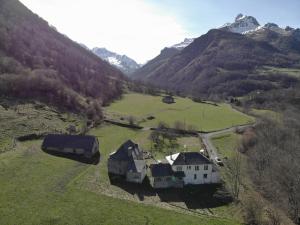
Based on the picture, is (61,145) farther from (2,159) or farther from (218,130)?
(218,130)

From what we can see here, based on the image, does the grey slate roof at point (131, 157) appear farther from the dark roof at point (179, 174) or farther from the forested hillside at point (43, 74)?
the forested hillside at point (43, 74)

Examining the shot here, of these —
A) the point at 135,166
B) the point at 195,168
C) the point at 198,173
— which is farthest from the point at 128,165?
the point at 198,173

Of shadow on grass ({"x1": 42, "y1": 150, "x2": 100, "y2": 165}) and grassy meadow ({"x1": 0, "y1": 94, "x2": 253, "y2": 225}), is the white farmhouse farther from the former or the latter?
shadow on grass ({"x1": 42, "y1": 150, "x2": 100, "y2": 165})

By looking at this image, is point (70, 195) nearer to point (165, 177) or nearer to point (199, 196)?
point (165, 177)

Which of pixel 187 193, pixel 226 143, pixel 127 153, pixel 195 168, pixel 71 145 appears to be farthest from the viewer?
pixel 226 143

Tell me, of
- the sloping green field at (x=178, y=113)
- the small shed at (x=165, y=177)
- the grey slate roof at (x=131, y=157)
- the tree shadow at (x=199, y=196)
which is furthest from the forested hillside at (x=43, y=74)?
the tree shadow at (x=199, y=196)

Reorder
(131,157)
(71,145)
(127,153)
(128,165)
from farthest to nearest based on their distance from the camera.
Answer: (71,145), (127,153), (131,157), (128,165)

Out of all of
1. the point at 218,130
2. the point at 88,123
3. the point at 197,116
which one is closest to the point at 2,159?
the point at 88,123
